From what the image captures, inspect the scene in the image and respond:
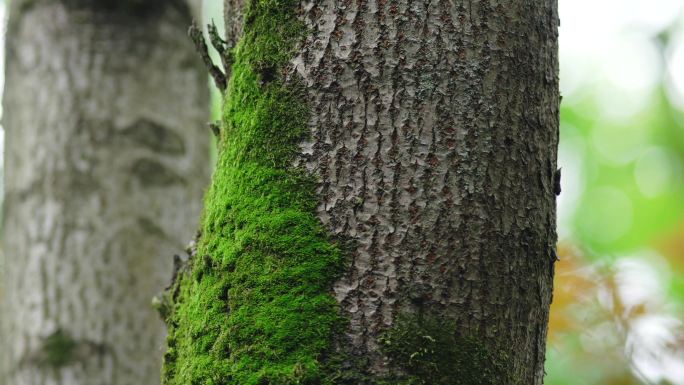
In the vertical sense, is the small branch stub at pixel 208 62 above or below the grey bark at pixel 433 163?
above

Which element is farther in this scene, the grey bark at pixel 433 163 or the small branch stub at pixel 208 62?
the small branch stub at pixel 208 62

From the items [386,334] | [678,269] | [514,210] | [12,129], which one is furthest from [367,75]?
[678,269]

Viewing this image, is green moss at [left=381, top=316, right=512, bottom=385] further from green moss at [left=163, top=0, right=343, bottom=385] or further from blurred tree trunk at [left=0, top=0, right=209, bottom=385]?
blurred tree trunk at [left=0, top=0, right=209, bottom=385]

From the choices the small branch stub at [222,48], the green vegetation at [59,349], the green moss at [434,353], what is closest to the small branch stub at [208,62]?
the small branch stub at [222,48]

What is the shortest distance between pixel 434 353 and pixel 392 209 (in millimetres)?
304

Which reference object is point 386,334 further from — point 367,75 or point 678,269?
point 678,269

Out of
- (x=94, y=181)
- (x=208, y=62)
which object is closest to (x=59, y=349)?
(x=94, y=181)

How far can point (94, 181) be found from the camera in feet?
10.5

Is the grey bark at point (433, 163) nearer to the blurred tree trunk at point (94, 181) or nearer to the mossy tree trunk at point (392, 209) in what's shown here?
the mossy tree trunk at point (392, 209)

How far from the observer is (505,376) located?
1.39m

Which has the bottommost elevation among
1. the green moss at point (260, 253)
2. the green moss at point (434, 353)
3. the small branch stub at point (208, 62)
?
the green moss at point (434, 353)

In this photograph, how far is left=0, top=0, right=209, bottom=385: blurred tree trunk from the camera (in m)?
3.06

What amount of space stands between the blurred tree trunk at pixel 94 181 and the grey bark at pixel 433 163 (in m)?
2.02

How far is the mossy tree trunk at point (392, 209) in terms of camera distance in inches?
52.7
